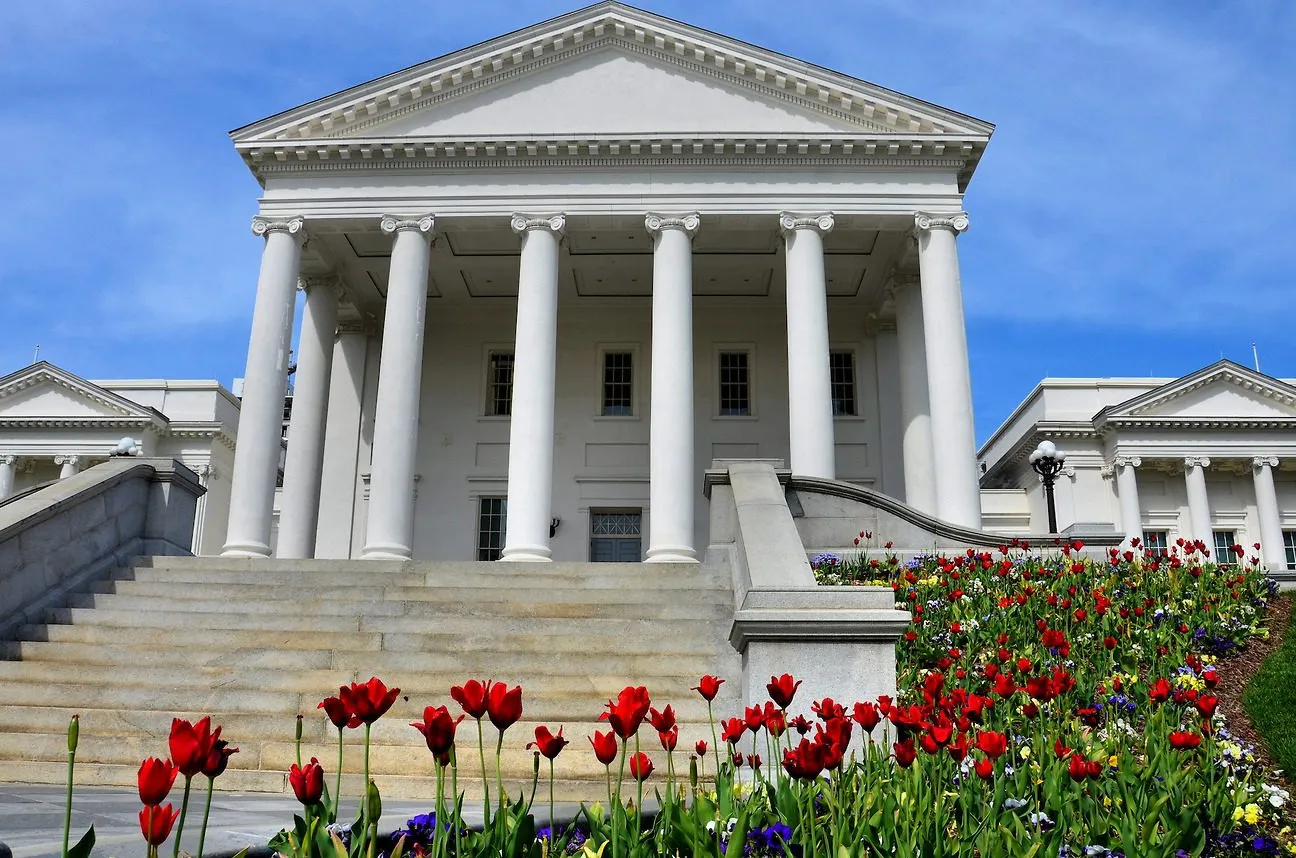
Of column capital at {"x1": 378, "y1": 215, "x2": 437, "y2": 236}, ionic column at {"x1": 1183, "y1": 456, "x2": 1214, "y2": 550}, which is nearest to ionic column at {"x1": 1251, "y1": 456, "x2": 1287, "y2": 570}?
ionic column at {"x1": 1183, "y1": 456, "x2": 1214, "y2": 550}

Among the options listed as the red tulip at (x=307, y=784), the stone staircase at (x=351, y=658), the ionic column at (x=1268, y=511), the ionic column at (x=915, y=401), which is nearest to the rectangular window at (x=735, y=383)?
the ionic column at (x=915, y=401)

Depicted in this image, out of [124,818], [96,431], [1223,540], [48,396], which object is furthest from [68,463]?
[1223,540]

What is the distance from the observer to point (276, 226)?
2367 centimetres

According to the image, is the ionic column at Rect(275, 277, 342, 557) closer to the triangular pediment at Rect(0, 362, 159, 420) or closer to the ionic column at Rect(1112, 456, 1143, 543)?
the triangular pediment at Rect(0, 362, 159, 420)

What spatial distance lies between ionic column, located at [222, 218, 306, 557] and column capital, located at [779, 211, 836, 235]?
11104 mm

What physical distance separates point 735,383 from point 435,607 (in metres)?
18.8

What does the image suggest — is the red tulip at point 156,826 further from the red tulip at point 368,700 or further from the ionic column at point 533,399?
the ionic column at point 533,399

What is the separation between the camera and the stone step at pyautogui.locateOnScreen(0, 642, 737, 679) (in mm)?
10102

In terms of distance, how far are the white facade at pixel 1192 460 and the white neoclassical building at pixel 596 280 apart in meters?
17.5

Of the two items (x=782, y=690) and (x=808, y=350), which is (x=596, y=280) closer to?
(x=808, y=350)

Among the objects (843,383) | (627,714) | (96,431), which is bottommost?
(627,714)

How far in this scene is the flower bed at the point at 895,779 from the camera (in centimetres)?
315

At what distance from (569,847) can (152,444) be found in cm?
4556

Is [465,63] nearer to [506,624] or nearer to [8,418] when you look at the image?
[506,624]
